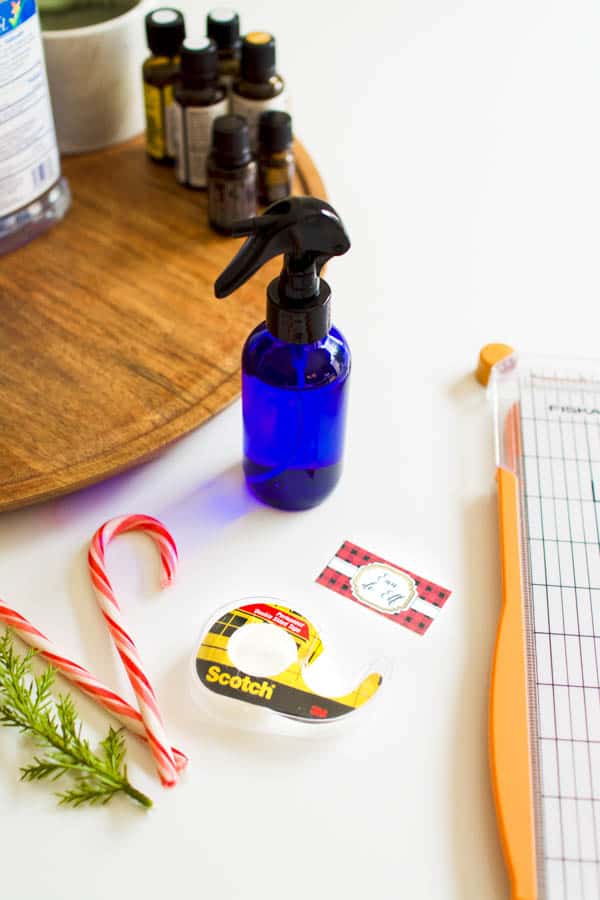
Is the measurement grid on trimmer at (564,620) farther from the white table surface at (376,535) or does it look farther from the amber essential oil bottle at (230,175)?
the amber essential oil bottle at (230,175)

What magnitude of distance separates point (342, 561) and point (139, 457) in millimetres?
181

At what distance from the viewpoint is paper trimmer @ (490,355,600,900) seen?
59 centimetres

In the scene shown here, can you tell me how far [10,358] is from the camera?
0.86m

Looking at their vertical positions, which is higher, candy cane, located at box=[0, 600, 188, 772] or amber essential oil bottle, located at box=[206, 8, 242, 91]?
amber essential oil bottle, located at box=[206, 8, 242, 91]

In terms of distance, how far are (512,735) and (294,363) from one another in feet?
0.97

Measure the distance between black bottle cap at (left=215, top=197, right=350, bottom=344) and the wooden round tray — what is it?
0.56 feet

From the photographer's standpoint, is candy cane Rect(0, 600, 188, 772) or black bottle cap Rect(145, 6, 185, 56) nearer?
Answer: candy cane Rect(0, 600, 188, 772)

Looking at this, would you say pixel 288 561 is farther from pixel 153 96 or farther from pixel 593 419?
pixel 153 96

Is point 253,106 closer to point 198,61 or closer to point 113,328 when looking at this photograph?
point 198,61

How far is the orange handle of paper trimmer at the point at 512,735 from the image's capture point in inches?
22.6

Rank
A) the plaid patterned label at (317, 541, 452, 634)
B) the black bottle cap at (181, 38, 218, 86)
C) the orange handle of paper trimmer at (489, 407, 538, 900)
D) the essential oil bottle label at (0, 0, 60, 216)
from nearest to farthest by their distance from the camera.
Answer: the orange handle of paper trimmer at (489, 407, 538, 900), the plaid patterned label at (317, 541, 452, 634), the essential oil bottle label at (0, 0, 60, 216), the black bottle cap at (181, 38, 218, 86)

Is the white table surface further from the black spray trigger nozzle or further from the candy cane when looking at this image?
the black spray trigger nozzle

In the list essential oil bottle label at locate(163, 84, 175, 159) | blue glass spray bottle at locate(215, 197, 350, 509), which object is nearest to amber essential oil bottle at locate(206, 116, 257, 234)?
essential oil bottle label at locate(163, 84, 175, 159)

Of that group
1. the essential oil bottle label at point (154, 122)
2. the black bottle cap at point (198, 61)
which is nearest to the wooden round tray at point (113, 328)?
the essential oil bottle label at point (154, 122)
